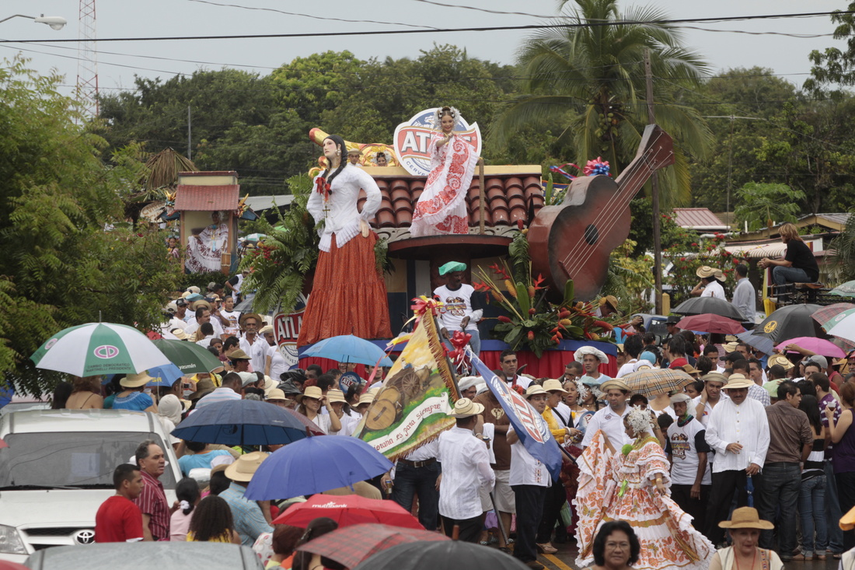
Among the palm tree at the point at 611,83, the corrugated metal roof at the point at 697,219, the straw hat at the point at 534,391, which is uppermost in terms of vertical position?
the palm tree at the point at 611,83

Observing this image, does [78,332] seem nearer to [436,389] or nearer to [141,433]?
[141,433]

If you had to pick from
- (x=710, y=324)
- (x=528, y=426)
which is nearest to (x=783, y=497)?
(x=528, y=426)

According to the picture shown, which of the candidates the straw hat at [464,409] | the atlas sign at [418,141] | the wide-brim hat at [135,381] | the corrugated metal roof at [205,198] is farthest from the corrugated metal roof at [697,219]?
the straw hat at [464,409]

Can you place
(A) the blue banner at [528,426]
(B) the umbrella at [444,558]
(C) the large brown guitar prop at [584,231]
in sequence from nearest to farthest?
(B) the umbrella at [444,558] < (A) the blue banner at [528,426] < (C) the large brown guitar prop at [584,231]

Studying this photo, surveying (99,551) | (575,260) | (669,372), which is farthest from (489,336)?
(99,551)

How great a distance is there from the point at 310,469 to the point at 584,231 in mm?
11546

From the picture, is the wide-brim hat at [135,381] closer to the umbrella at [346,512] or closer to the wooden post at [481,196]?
the umbrella at [346,512]

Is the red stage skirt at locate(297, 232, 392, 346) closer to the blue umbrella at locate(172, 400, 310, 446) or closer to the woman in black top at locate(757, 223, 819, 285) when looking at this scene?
the woman in black top at locate(757, 223, 819, 285)

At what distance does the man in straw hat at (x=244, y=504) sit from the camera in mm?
8109

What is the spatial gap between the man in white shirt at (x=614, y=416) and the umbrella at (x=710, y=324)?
21.8ft

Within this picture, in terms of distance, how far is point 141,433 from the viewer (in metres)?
9.99

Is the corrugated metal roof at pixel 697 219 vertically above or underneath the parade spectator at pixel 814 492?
above

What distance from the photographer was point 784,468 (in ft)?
38.1

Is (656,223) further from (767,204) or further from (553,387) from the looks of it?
(767,204)
